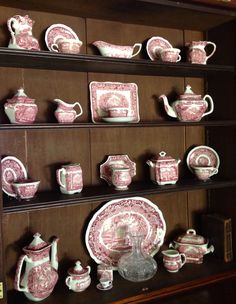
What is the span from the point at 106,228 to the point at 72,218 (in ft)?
0.56

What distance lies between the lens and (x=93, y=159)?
1.54 m

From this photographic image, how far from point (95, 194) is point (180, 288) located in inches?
22.0

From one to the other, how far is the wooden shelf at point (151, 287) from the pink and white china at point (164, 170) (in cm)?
43

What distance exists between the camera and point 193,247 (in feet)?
5.27

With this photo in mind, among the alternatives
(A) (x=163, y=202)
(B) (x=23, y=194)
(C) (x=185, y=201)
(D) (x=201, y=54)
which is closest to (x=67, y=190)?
(B) (x=23, y=194)

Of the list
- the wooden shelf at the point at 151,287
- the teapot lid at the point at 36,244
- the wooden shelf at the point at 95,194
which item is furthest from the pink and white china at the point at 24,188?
the wooden shelf at the point at 151,287

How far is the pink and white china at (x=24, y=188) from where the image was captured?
1.24 meters

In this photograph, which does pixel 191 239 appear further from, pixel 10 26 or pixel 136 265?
→ pixel 10 26

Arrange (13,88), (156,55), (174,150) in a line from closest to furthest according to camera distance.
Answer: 1. (13,88)
2. (156,55)
3. (174,150)

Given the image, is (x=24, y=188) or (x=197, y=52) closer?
(x=24, y=188)

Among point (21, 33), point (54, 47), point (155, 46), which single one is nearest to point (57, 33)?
point (54, 47)

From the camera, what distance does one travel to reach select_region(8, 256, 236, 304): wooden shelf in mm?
1310

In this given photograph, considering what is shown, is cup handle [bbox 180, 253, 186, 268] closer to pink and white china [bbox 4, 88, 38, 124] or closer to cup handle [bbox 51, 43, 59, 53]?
pink and white china [bbox 4, 88, 38, 124]

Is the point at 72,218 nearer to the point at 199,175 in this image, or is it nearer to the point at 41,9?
the point at 199,175
